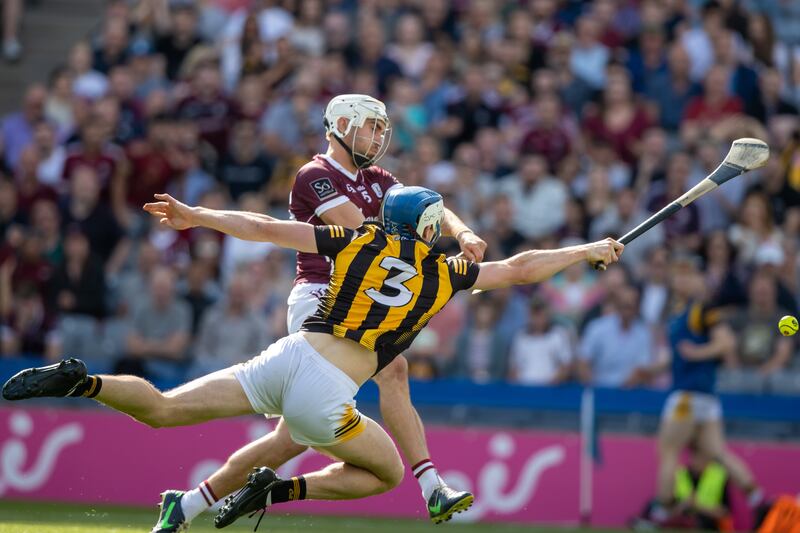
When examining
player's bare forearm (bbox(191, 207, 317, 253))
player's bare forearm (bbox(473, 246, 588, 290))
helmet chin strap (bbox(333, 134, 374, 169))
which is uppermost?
helmet chin strap (bbox(333, 134, 374, 169))

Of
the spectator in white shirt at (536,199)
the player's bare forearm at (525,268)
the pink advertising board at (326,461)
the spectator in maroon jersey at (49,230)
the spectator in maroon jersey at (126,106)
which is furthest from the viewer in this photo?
the spectator in maroon jersey at (126,106)

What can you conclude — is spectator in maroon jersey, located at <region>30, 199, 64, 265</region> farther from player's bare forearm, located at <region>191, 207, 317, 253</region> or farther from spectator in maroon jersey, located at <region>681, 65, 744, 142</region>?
player's bare forearm, located at <region>191, 207, 317, 253</region>

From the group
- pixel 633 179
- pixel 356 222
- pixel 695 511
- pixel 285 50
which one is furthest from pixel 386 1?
pixel 356 222

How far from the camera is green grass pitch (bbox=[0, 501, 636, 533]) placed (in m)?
10.1

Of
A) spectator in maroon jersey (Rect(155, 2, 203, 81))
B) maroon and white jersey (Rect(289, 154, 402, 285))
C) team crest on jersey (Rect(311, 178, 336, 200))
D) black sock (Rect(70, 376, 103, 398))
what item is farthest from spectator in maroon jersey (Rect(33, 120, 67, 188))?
black sock (Rect(70, 376, 103, 398))

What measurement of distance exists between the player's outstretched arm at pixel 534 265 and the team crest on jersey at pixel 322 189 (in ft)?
3.97

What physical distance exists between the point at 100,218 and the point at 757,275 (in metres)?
6.86

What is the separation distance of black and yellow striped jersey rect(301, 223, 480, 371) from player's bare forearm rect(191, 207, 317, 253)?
0.28 feet

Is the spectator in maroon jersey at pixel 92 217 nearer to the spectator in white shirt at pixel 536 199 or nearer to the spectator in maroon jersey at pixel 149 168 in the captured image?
the spectator in maroon jersey at pixel 149 168

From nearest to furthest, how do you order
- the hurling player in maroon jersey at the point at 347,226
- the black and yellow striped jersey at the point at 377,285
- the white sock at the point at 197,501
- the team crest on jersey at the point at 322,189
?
the black and yellow striped jersey at the point at 377,285 < the white sock at the point at 197,501 < the hurling player in maroon jersey at the point at 347,226 < the team crest on jersey at the point at 322,189

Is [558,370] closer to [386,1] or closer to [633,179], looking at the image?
[633,179]

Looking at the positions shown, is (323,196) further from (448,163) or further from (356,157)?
(448,163)

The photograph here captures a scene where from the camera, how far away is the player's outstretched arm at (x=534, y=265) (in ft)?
28.5

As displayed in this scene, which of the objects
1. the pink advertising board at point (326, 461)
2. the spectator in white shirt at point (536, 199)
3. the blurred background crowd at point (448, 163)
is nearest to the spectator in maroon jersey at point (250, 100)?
the blurred background crowd at point (448, 163)
